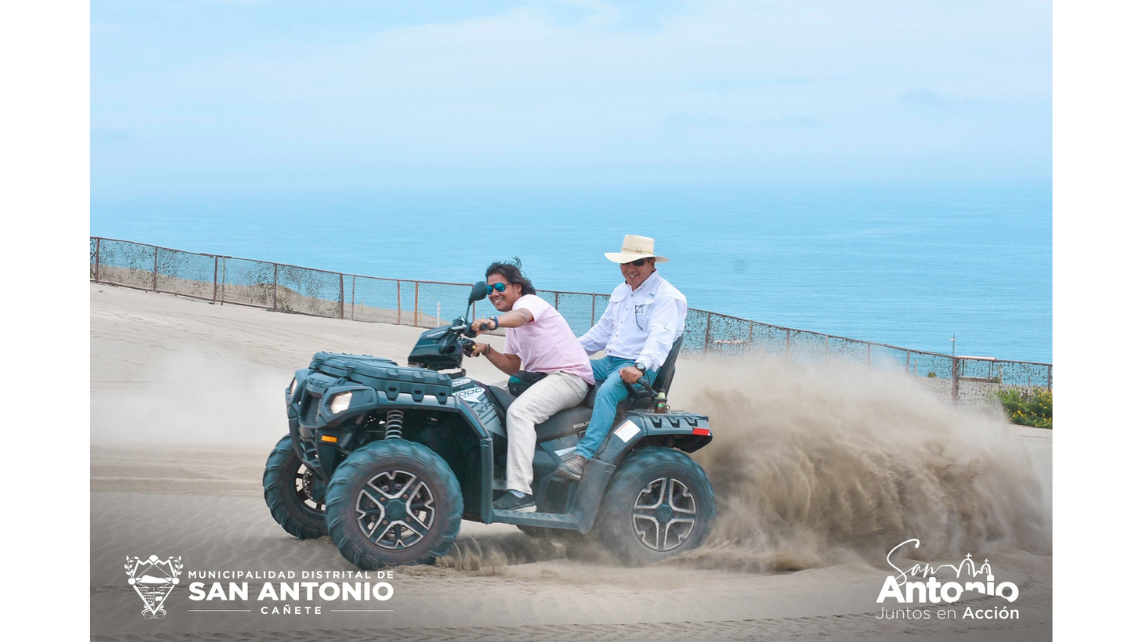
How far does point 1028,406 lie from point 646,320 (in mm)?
9127

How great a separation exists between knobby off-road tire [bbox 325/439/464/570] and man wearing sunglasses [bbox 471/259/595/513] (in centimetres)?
53

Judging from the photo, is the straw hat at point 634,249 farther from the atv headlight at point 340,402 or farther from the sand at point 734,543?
the atv headlight at point 340,402

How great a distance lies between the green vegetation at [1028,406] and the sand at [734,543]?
15.8 feet

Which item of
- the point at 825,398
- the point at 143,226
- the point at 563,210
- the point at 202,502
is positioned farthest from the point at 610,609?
the point at 143,226

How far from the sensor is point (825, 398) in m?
9.94

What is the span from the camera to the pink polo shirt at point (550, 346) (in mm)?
7945

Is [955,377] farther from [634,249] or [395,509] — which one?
[395,509]

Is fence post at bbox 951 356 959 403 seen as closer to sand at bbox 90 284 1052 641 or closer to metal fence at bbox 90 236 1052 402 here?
sand at bbox 90 284 1052 641

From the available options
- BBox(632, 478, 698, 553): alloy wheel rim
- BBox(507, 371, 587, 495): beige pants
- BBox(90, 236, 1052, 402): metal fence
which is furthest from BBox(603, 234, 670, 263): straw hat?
BBox(90, 236, 1052, 402): metal fence

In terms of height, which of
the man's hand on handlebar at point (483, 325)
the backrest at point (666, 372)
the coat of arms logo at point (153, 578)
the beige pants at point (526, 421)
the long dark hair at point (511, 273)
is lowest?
the coat of arms logo at point (153, 578)

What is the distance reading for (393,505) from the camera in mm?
7121

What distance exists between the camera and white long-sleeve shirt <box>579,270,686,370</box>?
8.02 m

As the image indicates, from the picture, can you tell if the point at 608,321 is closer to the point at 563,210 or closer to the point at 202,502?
the point at 202,502

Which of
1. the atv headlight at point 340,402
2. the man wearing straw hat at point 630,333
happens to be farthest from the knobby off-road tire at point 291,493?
the man wearing straw hat at point 630,333
